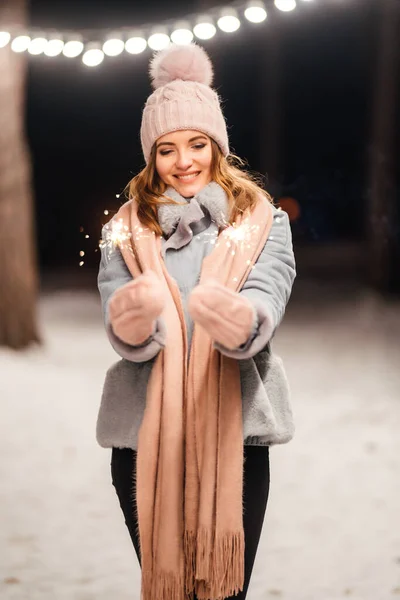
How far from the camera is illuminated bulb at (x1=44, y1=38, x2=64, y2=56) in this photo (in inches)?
123

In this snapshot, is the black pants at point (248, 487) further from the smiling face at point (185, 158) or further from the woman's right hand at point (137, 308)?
the smiling face at point (185, 158)

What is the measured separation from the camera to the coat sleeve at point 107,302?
169 cm

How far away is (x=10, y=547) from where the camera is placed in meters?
3.17

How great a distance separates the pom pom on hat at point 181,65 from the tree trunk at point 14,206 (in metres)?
4.45

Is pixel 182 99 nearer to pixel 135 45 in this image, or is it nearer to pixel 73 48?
pixel 135 45

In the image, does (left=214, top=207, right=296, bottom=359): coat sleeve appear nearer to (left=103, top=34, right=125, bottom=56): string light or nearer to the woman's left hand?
the woman's left hand

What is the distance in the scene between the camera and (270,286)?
5.70ft

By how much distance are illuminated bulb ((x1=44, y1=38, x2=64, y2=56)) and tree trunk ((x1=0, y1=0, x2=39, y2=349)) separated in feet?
9.96

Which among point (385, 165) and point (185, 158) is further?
point (385, 165)

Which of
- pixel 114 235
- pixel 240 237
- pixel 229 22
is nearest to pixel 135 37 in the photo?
pixel 229 22

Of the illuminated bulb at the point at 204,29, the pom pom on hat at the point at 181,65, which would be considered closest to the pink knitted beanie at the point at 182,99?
the pom pom on hat at the point at 181,65

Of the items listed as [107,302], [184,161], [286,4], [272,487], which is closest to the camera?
[107,302]

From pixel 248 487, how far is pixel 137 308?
584 millimetres

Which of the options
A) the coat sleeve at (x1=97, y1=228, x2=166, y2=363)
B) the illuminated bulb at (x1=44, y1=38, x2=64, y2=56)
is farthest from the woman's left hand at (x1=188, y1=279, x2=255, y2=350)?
the illuminated bulb at (x1=44, y1=38, x2=64, y2=56)
